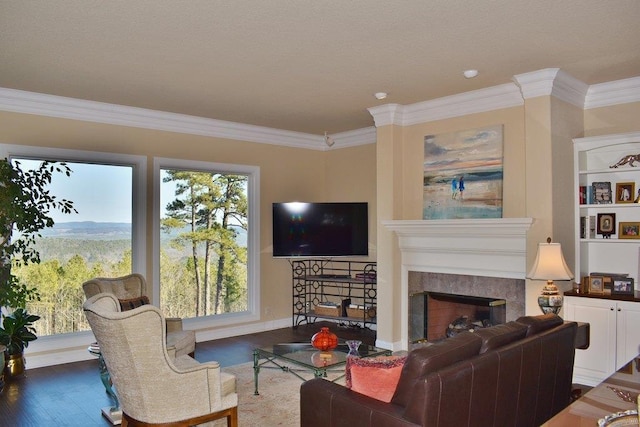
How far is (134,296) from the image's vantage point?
16.4 ft

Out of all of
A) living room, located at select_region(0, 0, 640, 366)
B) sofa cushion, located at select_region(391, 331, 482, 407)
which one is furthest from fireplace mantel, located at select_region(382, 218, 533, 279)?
sofa cushion, located at select_region(391, 331, 482, 407)

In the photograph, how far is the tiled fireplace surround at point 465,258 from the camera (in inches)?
192

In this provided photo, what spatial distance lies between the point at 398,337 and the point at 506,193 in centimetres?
205

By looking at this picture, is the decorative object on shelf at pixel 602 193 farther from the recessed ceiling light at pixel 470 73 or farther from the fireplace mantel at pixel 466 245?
the recessed ceiling light at pixel 470 73

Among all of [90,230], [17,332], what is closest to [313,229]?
[90,230]

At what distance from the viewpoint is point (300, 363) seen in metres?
3.91

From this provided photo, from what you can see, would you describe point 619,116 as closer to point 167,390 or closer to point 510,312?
point 510,312

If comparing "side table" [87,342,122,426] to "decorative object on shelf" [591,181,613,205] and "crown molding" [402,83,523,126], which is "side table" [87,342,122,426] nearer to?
"crown molding" [402,83,523,126]

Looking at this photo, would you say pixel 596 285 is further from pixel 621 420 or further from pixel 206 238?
pixel 206 238

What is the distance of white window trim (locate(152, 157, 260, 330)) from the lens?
19.8 feet

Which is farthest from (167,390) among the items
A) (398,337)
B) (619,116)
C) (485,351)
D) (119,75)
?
(619,116)

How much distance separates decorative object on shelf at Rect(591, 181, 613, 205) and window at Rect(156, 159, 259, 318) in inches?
163

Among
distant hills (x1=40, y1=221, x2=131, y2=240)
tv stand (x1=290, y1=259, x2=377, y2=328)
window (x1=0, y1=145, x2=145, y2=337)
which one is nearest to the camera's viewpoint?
window (x1=0, y1=145, x2=145, y2=337)

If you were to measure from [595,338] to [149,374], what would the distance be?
3.68 m
